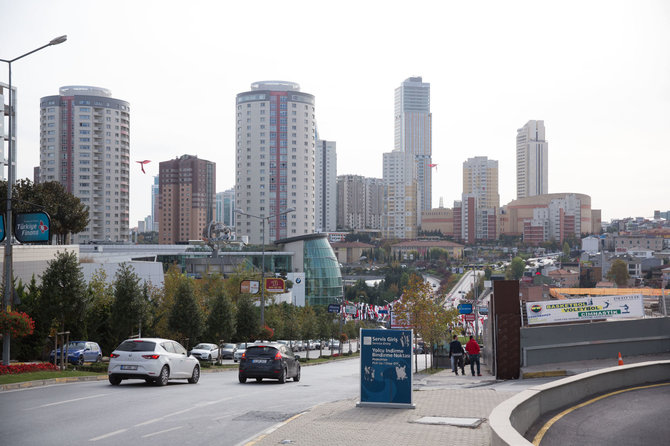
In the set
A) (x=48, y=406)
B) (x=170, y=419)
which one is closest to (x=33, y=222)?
(x=48, y=406)

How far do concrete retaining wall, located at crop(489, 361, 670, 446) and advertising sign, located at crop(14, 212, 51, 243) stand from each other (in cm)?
1748

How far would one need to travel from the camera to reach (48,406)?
1470cm

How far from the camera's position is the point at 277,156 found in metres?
169

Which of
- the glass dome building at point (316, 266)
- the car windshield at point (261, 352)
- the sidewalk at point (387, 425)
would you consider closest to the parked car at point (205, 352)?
the car windshield at point (261, 352)

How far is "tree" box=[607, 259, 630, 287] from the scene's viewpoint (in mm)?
133625

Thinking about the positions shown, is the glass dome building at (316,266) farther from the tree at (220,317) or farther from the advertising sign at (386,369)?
the advertising sign at (386,369)

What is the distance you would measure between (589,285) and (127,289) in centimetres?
12970

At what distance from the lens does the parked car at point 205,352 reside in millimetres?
43406

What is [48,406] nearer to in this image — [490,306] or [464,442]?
[464,442]

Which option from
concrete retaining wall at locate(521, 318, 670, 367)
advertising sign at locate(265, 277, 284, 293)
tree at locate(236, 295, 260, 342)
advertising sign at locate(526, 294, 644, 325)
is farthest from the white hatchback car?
advertising sign at locate(265, 277, 284, 293)

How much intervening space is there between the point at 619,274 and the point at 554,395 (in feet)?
433

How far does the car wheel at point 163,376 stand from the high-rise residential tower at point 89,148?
15086 cm

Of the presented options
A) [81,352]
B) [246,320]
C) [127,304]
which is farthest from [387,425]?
[246,320]

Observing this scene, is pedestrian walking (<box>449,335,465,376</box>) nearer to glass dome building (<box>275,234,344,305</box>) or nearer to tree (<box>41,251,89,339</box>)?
tree (<box>41,251,89,339</box>)
